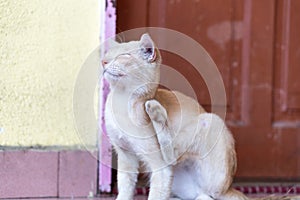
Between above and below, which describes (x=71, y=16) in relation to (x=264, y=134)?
above

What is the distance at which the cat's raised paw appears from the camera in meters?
1.73

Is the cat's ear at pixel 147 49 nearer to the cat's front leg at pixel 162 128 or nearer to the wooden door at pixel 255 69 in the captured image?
the cat's front leg at pixel 162 128

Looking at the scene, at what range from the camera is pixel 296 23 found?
2523mm

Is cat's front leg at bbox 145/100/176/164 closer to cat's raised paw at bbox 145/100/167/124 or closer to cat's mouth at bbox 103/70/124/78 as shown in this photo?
cat's raised paw at bbox 145/100/167/124

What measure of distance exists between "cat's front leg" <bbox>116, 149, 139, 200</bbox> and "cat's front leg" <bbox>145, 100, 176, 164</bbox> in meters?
0.14

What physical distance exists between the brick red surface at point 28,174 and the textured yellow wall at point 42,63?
0.05 meters

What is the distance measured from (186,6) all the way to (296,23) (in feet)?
1.68

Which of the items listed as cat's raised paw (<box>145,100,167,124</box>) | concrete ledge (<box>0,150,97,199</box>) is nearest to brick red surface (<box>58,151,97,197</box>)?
concrete ledge (<box>0,150,97,199</box>)

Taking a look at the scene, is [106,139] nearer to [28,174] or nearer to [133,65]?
[28,174]

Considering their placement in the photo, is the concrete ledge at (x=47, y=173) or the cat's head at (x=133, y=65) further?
the concrete ledge at (x=47, y=173)

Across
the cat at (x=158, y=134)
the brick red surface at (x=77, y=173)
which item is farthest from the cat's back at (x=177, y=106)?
the brick red surface at (x=77, y=173)

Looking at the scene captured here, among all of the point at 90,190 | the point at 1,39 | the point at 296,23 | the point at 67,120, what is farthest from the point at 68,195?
the point at 296,23

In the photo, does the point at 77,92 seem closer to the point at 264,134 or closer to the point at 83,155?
the point at 83,155

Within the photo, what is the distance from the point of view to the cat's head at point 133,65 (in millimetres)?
1697
